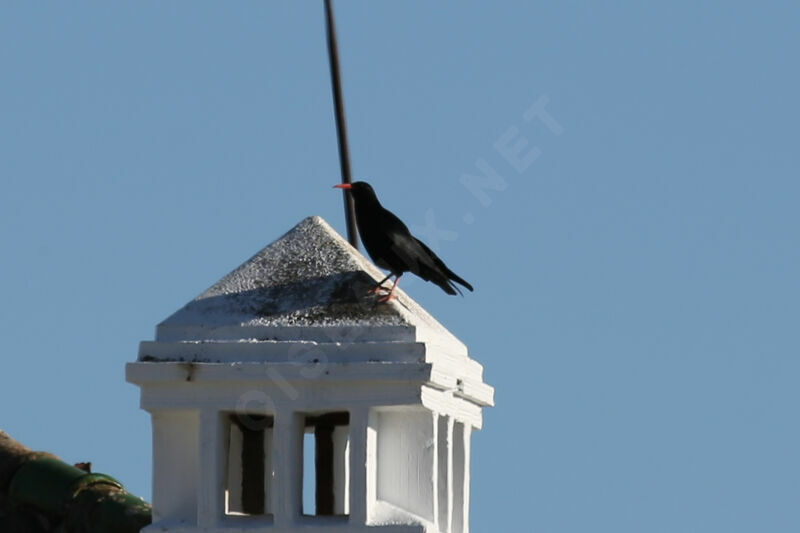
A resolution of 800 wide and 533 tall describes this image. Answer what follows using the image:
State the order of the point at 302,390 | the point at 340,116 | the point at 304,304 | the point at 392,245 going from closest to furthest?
the point at 302,390 → the point at 304,304 → the point at 392,245 → the point at 340,116

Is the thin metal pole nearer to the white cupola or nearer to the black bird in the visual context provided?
the black bird

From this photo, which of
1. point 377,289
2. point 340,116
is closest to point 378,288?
point 377,289

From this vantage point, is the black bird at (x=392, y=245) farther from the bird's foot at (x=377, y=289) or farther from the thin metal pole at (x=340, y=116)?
the bird's foot at (x=377, y=289)

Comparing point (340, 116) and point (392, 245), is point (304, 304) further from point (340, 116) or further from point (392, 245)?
point (340, 116)

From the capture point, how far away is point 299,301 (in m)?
8.59

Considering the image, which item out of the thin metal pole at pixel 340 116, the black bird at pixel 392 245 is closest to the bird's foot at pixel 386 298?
the black bird at pixel 392 245

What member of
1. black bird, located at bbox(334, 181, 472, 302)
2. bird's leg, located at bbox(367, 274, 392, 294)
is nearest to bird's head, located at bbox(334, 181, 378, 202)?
black bird, located at bbox(334, 181, 472, 302)

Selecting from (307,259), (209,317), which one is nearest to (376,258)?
(307,259)

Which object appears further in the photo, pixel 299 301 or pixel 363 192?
pixel 363 192

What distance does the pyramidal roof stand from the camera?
8305 millimetres

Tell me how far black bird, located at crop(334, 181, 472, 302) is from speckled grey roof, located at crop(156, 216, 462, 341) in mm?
355

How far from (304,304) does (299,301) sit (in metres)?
0.05

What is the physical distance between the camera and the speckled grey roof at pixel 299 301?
833 cm

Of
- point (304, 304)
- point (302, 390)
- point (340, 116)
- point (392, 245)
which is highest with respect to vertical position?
point (340, 116)
